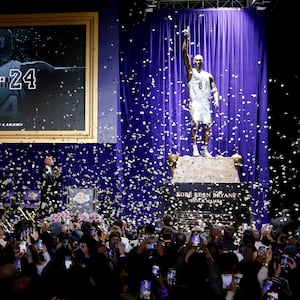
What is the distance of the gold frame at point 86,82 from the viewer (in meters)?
11.0

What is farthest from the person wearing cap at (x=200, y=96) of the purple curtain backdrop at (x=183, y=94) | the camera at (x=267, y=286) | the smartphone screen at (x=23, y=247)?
the camera at (x=267, y=286)

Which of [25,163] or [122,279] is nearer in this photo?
[122,279]

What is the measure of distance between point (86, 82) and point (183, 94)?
6.25 ft

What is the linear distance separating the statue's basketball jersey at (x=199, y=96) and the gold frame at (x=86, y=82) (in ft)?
6.56

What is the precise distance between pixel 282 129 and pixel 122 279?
8095mm

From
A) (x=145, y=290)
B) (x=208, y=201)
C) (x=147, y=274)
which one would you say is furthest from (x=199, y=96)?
(x=145, y=290)

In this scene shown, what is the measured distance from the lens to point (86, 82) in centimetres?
1107

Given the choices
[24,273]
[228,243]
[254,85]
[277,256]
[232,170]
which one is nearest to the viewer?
[24,273]

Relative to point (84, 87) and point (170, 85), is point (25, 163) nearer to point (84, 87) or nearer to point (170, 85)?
point (84, 87)

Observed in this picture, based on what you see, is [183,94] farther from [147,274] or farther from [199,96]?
[147,274]

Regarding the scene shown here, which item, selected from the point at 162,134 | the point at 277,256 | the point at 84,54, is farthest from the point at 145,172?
the point at 277,256

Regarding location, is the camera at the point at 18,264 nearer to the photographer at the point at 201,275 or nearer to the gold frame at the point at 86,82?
the photographer at the point at 201,275

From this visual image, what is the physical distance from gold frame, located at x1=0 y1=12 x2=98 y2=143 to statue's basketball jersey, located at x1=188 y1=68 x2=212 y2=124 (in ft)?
6.56

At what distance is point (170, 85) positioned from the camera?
11094 millimetres
